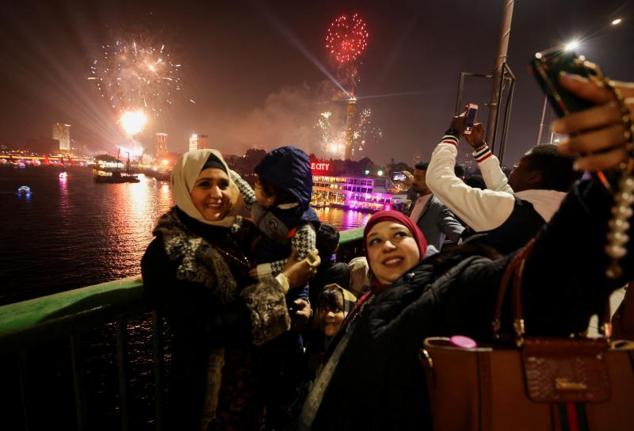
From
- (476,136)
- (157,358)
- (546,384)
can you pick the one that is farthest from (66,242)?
(546,384)

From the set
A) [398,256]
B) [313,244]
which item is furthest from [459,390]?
[313,244]

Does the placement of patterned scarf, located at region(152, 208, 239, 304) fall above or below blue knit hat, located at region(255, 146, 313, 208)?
below

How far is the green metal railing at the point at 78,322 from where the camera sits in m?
1.42

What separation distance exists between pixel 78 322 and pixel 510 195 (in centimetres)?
270

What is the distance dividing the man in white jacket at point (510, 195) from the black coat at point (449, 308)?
0.61 m

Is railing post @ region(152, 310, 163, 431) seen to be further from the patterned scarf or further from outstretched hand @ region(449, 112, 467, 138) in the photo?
outstretched hand @ region(449, 112, 467, 138)

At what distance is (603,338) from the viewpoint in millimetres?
1022

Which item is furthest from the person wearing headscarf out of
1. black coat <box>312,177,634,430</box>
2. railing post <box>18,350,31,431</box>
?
railing post <box>18,350,31,431</box>

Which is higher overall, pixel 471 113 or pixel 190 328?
pixel 471 113

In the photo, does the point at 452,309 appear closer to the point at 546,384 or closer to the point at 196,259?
the point at 546,384

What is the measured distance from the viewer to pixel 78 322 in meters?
1.64

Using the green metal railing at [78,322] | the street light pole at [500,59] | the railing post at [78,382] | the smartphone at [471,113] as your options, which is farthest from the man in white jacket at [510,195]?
the street light pole at [500,59]

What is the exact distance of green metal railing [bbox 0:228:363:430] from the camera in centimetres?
142

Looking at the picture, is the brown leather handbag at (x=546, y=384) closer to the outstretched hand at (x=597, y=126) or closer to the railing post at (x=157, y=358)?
the outstretched hand at (x=597, y=126)
